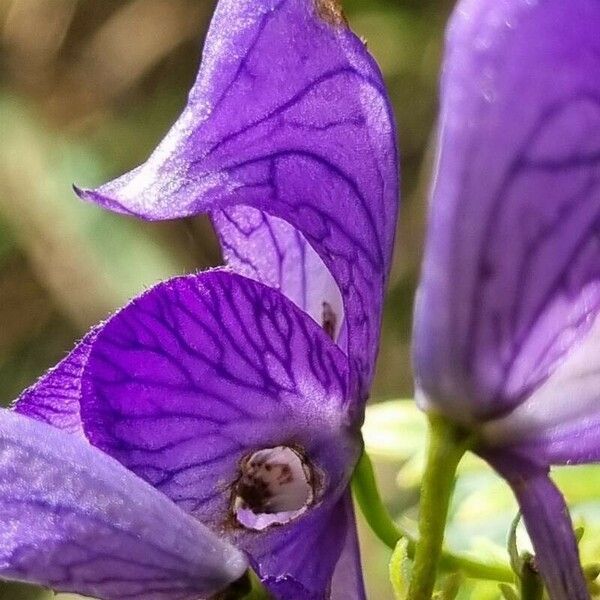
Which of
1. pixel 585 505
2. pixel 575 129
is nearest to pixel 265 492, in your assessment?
pixel 575 129

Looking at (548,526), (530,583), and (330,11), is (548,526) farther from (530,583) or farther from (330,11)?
(330,11)

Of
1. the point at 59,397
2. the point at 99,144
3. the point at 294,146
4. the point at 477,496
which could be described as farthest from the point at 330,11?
the point at 99,144

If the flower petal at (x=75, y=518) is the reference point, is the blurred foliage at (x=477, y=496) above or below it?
above

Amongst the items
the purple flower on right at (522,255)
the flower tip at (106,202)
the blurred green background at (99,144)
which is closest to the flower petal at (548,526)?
the purple flower on right at (522,255)

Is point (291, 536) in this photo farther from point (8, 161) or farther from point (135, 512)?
point (8, 161)

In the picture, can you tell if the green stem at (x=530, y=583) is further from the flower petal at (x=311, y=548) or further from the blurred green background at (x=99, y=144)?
the blurred green background at (x=99, y=144)

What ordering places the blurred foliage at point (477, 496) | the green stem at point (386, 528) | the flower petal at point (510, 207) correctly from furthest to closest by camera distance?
the blurred foliage at point (477, 496) → the green stem at point (386, 528) → the flower petal at point (510, 207)
